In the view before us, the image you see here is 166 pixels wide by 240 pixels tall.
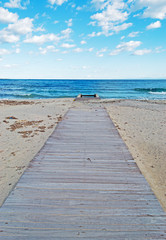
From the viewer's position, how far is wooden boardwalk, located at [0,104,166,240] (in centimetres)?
251

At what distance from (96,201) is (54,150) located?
2698 millimetres

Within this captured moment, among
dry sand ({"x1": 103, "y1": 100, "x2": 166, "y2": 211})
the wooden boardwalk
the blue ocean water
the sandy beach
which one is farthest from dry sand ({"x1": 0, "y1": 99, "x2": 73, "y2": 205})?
A: the blue ocean water

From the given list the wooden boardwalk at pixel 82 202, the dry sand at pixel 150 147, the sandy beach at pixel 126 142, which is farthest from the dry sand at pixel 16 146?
the dry sand at pixel 150 147

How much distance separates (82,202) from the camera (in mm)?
3080

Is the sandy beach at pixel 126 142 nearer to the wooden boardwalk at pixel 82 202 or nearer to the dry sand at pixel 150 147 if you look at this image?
the dry sand at pixel 150 147

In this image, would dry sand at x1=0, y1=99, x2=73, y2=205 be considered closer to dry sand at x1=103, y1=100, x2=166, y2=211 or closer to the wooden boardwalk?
the wooden boardwalk

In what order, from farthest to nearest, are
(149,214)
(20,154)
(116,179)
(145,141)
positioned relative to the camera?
(145,141) → (20,154) → (116,179) → (149,214)

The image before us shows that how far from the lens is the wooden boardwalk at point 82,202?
2506 mm

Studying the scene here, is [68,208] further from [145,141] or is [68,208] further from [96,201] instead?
[145,141]

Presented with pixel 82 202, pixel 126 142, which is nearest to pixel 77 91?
pixel 126 142

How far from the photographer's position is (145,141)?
8031 millimetres

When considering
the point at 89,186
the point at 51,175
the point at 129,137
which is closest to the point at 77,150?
the point at 51,175

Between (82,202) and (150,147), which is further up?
(82,202)

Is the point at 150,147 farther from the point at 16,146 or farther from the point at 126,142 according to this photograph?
the point at 16,146
